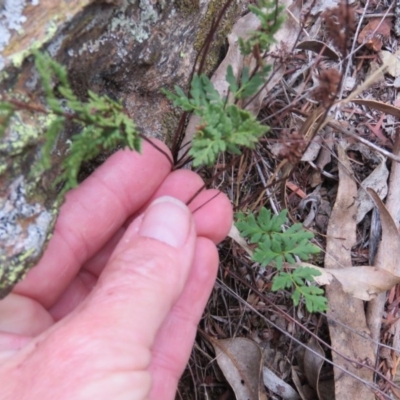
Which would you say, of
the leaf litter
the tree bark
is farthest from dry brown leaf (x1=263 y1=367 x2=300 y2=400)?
the tree bark

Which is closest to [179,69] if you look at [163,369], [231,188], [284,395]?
[231,188]

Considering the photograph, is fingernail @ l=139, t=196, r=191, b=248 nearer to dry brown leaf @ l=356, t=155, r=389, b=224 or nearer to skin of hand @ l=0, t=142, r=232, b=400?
skin of hand @ l=0, t=142, r=232, b=400

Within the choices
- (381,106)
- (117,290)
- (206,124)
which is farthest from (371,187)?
(117,290)

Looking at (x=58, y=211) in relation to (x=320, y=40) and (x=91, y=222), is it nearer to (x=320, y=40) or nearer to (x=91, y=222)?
(x=91, y=222)

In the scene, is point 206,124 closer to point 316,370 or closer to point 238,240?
point 238,240

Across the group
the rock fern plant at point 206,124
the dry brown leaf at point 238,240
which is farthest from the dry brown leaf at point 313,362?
the dry brown leaf at point 238,240
